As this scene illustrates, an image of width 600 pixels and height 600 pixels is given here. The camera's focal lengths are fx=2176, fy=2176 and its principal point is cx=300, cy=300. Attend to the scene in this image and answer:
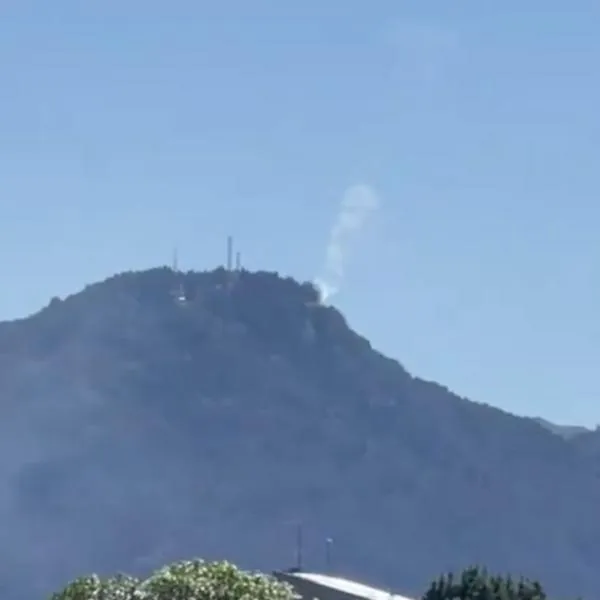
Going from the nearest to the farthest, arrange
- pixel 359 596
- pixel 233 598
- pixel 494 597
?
pixel 233 598, pixel 494 597, pixel 359 596

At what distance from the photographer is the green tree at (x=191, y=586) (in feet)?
198

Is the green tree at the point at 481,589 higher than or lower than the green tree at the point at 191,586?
higher

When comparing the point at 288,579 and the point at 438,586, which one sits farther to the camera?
the point at 288,579

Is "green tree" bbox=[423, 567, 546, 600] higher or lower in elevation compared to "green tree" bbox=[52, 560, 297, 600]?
higher

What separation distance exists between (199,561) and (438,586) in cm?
3604

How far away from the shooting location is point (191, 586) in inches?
2377

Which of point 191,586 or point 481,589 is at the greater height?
point 481,589

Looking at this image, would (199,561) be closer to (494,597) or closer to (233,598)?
(233,598)

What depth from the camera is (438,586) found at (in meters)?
97.6

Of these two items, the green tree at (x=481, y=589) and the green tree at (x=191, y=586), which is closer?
the green tree at (x=191, y=586)

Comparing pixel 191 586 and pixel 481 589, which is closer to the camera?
pixel 191 586

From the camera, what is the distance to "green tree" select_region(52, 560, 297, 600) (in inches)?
2377

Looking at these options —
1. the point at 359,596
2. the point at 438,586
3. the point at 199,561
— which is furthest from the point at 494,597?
the point at 199,561

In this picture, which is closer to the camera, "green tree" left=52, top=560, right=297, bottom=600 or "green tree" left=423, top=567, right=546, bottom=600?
"green tree" left=52, top=560, right=297, bottom=600
